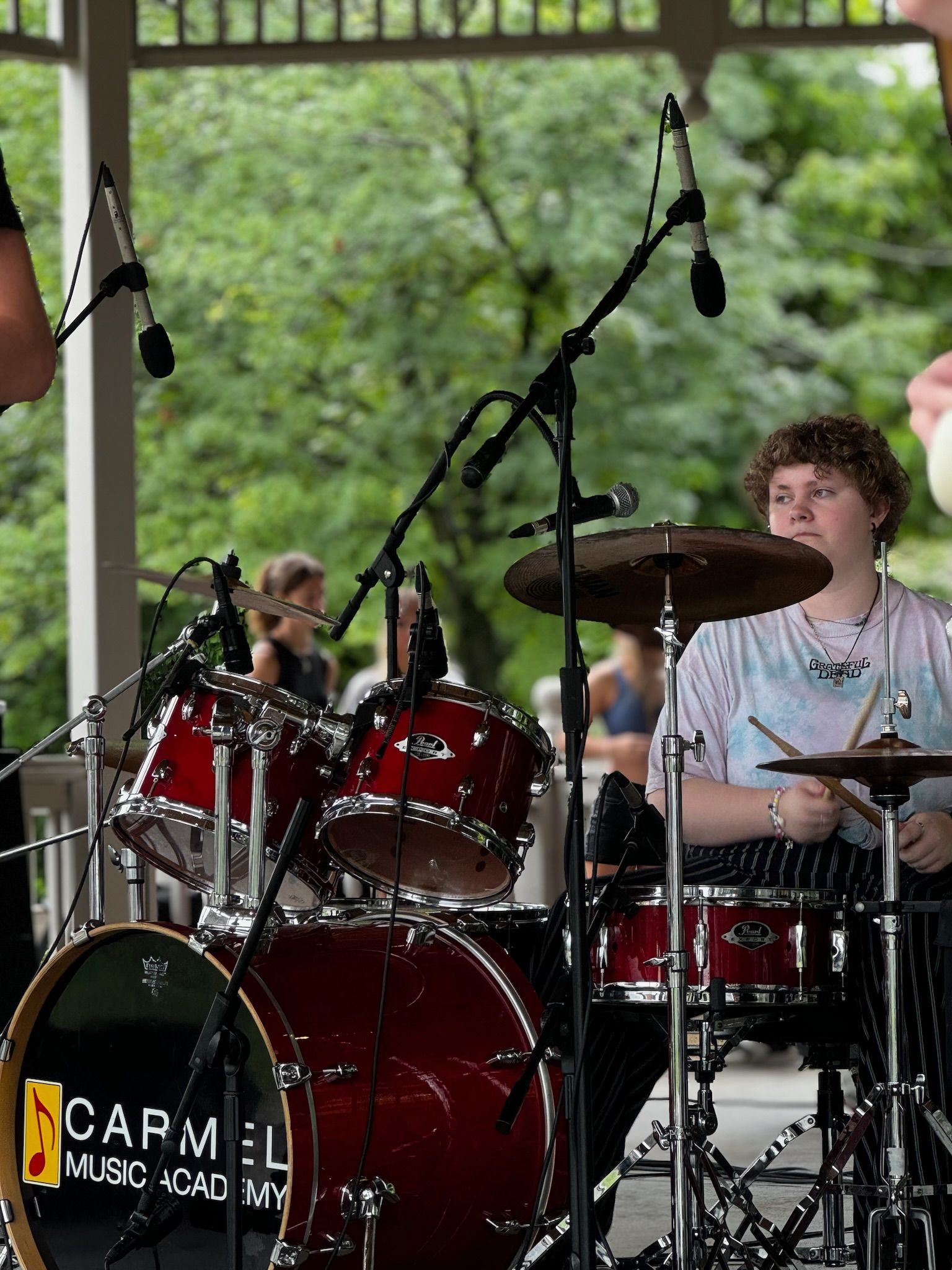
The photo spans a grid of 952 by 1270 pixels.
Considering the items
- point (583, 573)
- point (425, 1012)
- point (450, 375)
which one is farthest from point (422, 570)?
point (450, 375)

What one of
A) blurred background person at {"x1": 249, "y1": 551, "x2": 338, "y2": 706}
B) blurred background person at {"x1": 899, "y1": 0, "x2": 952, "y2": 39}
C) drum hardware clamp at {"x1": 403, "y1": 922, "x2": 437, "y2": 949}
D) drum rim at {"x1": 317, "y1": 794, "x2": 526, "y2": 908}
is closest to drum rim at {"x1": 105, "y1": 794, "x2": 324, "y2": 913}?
drum rim at {"x1": 317, "y1": 794, "x2": 526, "y2": 908}

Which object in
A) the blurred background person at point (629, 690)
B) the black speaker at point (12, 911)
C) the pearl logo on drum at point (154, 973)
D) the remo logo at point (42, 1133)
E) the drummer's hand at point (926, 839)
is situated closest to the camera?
the pearl logo on drum at point (154, 973)

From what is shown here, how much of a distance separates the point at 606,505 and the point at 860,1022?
115 centimetres

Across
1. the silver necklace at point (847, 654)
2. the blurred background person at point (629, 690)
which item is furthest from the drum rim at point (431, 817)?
the blurred background person at point (629, 690)

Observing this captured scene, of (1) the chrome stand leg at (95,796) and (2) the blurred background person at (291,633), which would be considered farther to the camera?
(2) the blurred background person at (291,633)

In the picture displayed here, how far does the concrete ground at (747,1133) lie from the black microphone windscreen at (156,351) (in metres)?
1.66

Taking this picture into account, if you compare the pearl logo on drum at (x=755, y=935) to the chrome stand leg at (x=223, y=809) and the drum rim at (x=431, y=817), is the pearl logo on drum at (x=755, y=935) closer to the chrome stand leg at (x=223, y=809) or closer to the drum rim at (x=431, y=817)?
the drum rim at (x=431, y=817)

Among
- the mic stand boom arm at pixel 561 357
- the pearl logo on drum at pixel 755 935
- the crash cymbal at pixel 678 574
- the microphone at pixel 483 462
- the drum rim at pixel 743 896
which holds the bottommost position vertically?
the pearl logo on drum at pixel 755 935

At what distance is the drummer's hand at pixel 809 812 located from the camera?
315cm

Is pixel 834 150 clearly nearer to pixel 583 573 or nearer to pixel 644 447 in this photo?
pixel 644 447

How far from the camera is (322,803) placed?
3074 mm

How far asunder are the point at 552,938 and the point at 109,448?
2430 millimetres

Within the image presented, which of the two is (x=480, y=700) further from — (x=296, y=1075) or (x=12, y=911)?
(x=12, y=911)

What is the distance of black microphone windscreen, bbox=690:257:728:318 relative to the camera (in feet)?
9.57
